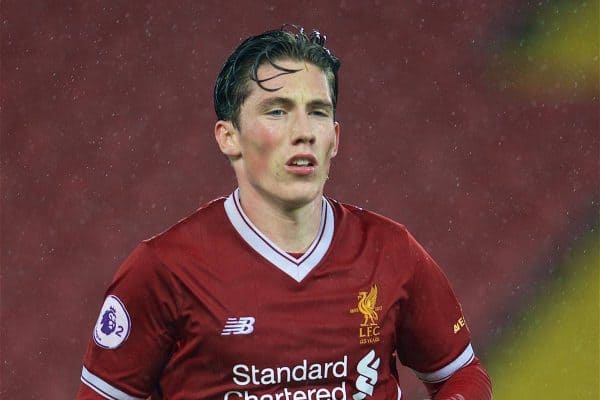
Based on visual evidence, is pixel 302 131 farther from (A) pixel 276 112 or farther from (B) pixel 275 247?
(B) pixel 275 247

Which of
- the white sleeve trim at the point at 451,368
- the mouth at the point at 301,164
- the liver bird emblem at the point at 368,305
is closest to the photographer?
the mouth at the point at 301,164

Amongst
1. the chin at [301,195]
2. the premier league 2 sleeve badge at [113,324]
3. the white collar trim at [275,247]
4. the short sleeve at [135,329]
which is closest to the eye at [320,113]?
the chin at [301,195]

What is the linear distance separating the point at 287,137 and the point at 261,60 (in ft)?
0.58

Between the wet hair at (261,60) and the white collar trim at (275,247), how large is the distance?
0.57ft

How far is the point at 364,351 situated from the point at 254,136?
1.45 ft

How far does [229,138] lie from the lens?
2371 mm

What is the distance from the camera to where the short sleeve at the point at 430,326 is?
7.95 feet

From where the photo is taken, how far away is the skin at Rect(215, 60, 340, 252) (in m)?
2.25

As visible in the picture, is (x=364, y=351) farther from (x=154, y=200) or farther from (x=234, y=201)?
(x=154, y=200)

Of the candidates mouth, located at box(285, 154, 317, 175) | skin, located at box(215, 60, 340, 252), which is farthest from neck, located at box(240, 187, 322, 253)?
mouth, located at box(285, 154, 317, 175)

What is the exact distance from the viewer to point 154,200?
4129 mm

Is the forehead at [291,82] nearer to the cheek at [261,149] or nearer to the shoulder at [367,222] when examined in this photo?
the cheek at [261,149]

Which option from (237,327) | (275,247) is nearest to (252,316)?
(237,327)

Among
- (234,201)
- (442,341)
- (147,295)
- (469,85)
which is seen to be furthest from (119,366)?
(469,85)
